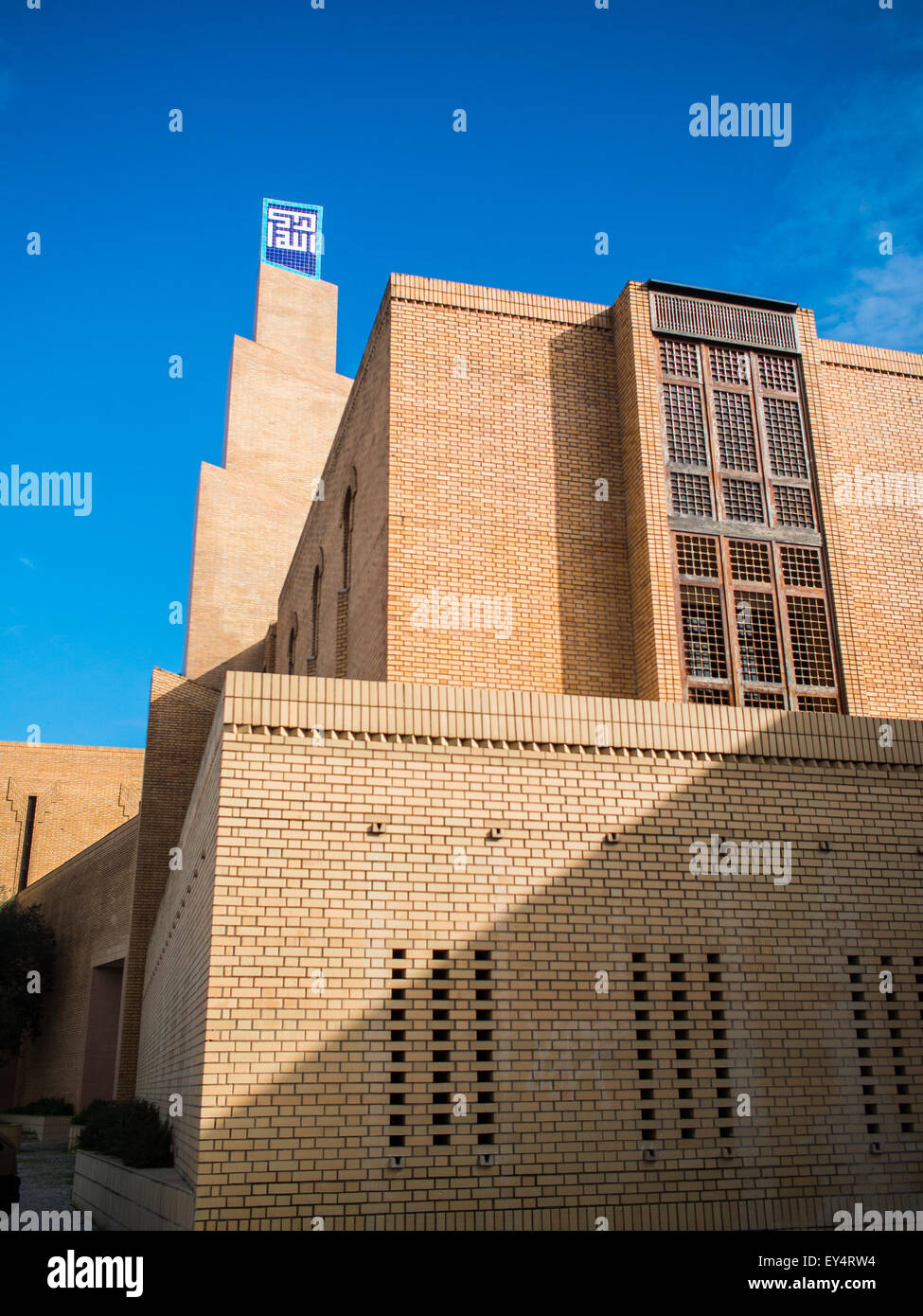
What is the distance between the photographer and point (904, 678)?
13.9 metres

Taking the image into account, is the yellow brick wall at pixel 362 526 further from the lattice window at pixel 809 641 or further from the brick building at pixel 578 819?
the lattice window at pixel 809 641

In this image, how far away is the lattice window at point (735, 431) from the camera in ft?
44.6

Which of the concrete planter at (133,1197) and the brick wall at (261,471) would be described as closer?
the concrete planter at (133,1197)

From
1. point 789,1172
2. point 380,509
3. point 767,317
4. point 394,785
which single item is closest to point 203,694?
point 380,509

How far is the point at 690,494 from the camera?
1329cm

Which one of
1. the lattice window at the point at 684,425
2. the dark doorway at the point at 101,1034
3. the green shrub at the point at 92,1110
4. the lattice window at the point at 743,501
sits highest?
the lattice window at the point at 684,425

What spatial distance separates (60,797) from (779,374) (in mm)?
29885

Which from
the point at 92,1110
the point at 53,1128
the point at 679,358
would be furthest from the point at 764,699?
the point at 53,1128

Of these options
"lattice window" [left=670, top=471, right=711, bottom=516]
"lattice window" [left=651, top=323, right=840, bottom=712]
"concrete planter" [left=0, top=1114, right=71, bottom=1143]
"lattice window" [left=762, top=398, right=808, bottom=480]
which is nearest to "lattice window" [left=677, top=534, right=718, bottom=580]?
"lattice window" [left=651, top=323, right=840, bottom=712]

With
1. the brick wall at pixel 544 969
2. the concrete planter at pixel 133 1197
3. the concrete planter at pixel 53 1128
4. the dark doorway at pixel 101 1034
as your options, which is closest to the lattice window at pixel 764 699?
the brick wall at pixel 544 969

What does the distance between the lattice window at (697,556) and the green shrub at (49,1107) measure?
21070mm

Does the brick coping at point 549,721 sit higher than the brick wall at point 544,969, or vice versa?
the brick coping at point 549,721

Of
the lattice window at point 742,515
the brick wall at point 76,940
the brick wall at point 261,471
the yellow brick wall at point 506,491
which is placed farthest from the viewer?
the brick wall at point 261,471
